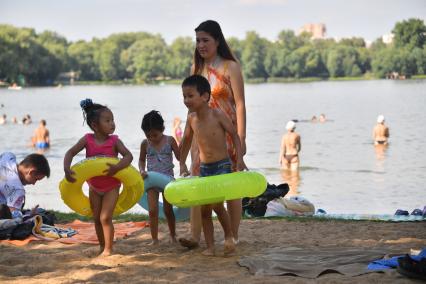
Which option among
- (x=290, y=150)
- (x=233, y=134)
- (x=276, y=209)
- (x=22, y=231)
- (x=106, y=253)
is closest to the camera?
(x=233, y=134)

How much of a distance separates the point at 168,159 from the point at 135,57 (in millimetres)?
122905

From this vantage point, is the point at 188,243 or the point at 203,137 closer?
the point at 203,137

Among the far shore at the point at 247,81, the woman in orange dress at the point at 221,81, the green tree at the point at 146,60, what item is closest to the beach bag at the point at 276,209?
the woman in orange dress at the point at 221,81

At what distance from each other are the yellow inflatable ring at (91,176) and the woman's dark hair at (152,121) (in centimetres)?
47

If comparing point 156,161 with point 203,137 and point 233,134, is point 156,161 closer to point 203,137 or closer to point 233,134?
point 203,137

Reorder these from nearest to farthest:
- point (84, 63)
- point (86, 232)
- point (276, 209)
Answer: point (86, 232), point (276, 209), point (84, 63)

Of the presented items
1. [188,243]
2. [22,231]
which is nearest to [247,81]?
[22,231]

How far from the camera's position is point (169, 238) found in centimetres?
698

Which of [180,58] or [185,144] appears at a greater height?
[180,58]

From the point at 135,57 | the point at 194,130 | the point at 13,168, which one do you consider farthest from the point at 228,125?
the point at 135,57

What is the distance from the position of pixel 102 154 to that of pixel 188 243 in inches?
37.4

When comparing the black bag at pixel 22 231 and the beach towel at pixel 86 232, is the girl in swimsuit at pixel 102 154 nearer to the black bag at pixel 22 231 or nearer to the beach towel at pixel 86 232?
the beach towel at pixel 86 232

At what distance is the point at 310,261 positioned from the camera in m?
5.57

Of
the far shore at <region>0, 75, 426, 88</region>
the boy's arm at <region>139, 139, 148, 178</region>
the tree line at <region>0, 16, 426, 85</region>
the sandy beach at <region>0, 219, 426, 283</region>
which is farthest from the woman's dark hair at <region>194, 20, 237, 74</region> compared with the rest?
the far shore at <region>0, 75, 426, 88</region>
